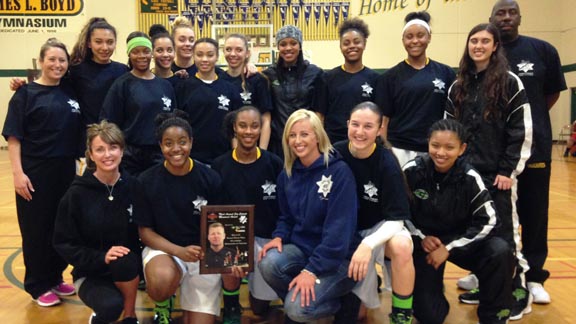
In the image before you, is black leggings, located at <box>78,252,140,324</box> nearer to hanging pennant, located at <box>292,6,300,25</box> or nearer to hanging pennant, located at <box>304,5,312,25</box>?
hanging pennant, located at <box>292,6,300,25</box>

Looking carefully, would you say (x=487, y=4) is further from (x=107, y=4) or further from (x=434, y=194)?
(x=434, y=194)

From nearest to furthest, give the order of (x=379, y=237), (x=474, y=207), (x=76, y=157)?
(x=379, y=237)
(x=474, y=207)
(x=76, y=157)

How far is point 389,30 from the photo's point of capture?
1420cm

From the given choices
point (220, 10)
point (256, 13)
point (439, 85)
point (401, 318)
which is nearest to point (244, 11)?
point (256, 13)

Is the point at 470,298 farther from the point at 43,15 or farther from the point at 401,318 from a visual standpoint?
the point at 43,15

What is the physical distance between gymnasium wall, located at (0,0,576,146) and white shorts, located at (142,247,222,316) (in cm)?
1120

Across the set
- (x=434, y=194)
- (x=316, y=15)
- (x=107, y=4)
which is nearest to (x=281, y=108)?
(x=434, y=194)

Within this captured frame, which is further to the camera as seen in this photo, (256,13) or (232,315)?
(256,13)

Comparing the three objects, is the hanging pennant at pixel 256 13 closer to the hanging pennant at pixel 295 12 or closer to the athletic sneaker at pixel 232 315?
the hanging pennant at pixel 295 12

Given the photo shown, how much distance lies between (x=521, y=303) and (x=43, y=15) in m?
15.4

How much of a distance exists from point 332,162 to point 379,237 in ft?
1.69

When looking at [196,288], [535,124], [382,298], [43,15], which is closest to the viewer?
[196,288]

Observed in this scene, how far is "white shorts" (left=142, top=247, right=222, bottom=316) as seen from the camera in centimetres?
290

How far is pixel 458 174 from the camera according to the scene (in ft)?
9.80
